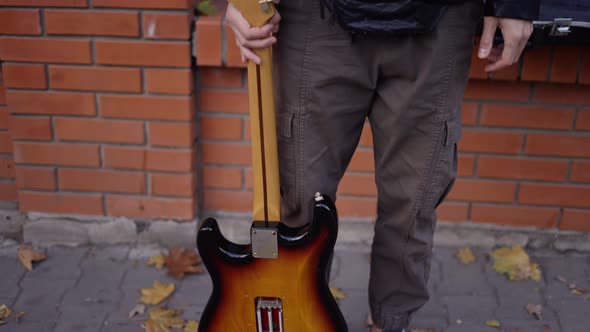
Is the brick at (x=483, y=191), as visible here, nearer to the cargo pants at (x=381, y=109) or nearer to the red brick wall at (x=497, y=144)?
the red brick wall at (x=497, y=144)

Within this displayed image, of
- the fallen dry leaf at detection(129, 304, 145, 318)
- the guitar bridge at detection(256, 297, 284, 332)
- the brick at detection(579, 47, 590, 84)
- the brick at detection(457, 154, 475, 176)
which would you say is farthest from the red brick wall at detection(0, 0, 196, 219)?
the brick at detection(579, 47, 590, 84)

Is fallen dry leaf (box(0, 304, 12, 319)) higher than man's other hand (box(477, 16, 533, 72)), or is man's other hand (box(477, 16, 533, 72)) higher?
man's other hand (box(477, 16, 533, 72))

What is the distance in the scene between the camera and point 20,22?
2.55m

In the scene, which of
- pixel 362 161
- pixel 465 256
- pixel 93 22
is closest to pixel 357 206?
pixel 362 161

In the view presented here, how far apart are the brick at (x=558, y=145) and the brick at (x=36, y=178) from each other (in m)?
1.90

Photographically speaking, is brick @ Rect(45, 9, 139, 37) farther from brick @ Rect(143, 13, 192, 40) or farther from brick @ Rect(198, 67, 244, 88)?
brick @ Rect(198, 67, 244, 88)

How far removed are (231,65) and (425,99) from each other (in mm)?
1008

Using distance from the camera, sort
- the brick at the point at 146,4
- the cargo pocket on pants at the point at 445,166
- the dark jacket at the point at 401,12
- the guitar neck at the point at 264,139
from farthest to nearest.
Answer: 1. the brick at the point at 146,4
2. the cargo pocket on pants at the point at 445,166
3. the guitar neck at the point at 264,139
4. the dark jacket at the point at 401,12

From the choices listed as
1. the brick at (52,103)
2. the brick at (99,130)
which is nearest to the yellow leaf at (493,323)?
the brick at (99,130)

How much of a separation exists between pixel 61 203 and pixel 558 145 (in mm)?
2001

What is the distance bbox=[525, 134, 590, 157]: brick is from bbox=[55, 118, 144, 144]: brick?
1.54m

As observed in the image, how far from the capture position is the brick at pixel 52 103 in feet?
8.66

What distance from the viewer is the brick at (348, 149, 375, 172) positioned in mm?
2732

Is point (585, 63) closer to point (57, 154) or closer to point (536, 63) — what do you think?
point (536, 63)
